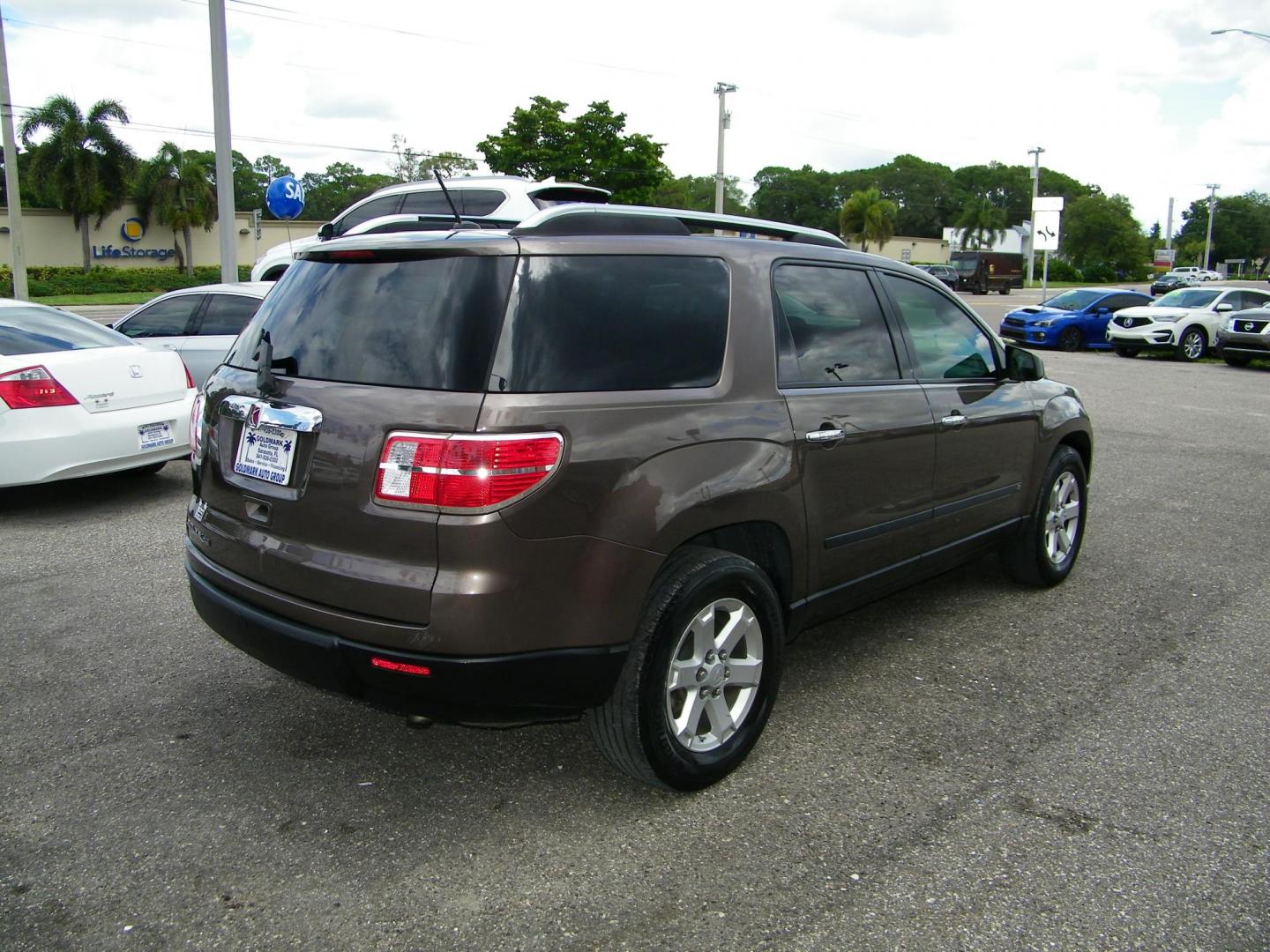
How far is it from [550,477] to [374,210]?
10.6m

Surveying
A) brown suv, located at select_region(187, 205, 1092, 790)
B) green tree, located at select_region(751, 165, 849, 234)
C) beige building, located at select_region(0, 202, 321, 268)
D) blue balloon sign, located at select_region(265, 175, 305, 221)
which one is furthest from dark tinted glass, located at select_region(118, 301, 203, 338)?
green tree, located at select_region(751, 165, 849, 234)

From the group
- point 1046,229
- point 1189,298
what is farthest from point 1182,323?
point 1046,229

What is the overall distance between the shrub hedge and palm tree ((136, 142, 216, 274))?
2.67 metres

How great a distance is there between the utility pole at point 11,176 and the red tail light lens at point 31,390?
18.0 meters

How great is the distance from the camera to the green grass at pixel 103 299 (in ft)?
120

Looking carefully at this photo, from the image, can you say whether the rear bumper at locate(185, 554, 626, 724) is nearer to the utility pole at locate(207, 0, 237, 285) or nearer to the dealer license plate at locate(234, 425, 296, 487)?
the dealer license plate at locate(234, 425, 296, 487)

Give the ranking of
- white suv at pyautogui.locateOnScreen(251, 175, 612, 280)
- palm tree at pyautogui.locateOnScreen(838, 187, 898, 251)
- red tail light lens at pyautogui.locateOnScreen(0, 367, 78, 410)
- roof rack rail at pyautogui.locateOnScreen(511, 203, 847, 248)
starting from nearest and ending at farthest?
roof rack rail at pyautogui.locateOnScreen(511, 203, 847, 248)
red tail light lens at pyautogui.locateOnScreen(0, 367, 78, 410)
white suv at pyautogui.locateOnScreen(251, 175, 612, 280)
palm tree at pyautogui.locateOnScreen(838, 187, 898, 251)

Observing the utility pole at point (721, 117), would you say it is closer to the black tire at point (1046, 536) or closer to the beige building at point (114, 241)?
the beige building at point (114, 241)

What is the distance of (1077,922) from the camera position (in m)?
2.69

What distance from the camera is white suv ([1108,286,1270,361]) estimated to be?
71.2 ft

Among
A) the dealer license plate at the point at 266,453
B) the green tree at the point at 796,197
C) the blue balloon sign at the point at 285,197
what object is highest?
the green tree at the point at 796,197

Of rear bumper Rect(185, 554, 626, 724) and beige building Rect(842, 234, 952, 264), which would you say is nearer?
rear bumper Rect(185, 554, 626, 724)

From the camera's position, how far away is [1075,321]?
77.3 feet

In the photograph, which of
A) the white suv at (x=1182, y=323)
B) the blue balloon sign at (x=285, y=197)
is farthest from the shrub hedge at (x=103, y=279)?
the white suv at (x=1182, y=323)
